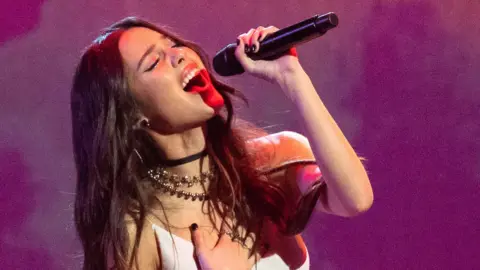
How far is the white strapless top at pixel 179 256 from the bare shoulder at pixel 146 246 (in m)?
0.02

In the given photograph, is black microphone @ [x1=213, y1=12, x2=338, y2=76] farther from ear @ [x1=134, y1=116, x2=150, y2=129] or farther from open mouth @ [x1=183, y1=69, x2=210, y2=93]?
ear @ [x1=134, y1=116, x2=150, y2=129]

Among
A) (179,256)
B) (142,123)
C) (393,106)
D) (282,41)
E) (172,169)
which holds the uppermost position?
(282,41)

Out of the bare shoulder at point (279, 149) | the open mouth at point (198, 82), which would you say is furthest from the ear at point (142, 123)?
the bare shoulder at point (279, 149)

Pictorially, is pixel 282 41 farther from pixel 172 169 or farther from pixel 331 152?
pixel 172 169

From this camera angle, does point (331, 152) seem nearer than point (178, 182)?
Yes

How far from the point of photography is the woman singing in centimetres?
121

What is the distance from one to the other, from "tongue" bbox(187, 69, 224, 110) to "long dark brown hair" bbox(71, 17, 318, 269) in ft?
0.20

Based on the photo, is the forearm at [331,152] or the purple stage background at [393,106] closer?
the forearm at [331,152]

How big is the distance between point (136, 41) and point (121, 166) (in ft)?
0.83

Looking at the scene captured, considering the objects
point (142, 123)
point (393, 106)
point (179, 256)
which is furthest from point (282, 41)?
point (393, 106)

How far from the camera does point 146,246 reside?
1.26m

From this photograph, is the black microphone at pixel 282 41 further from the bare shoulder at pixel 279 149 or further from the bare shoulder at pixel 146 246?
the bare shoulder at pixel 146 246

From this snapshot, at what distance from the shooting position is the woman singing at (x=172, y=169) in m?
1.21

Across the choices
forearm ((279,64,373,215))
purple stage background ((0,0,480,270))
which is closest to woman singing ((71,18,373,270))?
forearm ((279,64,373,215))
